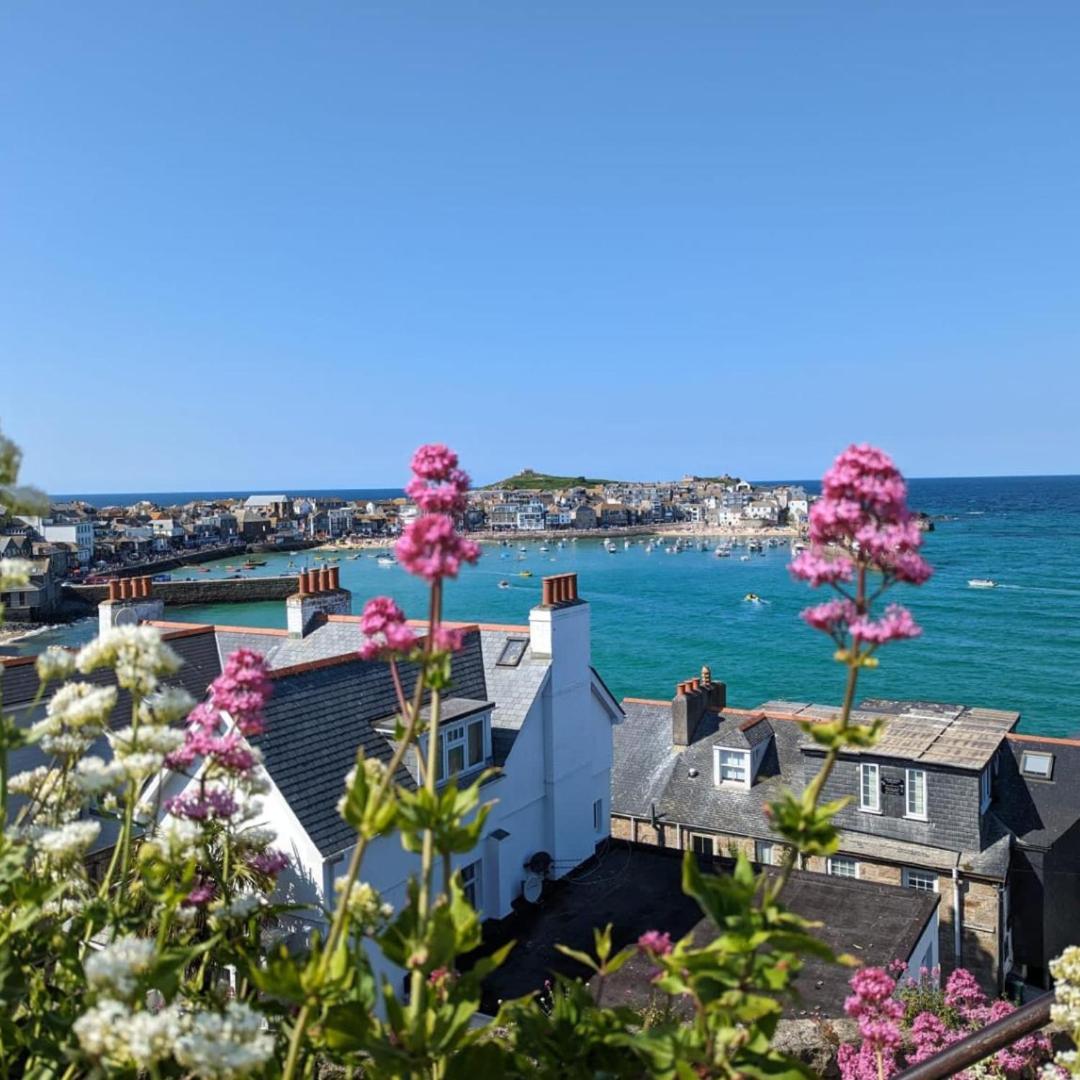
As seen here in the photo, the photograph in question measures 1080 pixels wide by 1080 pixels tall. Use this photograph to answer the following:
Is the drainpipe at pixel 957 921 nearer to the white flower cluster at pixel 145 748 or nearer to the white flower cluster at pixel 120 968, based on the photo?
the white flower cluster at pixel 145 748

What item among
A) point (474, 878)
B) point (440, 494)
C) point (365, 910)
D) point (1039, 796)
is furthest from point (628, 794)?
point (440, 494)

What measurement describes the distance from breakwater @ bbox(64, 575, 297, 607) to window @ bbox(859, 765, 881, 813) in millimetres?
101532

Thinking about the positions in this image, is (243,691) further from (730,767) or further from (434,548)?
(730,767)

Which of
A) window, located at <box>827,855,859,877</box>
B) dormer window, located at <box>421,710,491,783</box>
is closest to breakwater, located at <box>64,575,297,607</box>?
window, located at <box>827,855,859,877</box>

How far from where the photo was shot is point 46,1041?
2.52 metres

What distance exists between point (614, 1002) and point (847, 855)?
12.2m

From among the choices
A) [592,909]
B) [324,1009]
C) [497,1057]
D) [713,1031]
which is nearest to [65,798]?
[324,1009]

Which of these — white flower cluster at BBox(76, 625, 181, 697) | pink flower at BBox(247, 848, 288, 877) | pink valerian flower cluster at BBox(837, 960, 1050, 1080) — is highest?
white flower cluster at BBox(76, 625, 181, 697)

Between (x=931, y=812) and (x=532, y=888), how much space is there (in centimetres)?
1112

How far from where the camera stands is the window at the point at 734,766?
88.3 feet

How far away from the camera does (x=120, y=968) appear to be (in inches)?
85.1

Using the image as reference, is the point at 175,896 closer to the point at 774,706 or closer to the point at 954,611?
the point at 774,706

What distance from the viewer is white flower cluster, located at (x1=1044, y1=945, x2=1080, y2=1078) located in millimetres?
2693

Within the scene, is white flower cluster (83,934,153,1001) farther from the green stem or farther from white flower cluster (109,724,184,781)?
white flower cluster (109,724,184,781)
